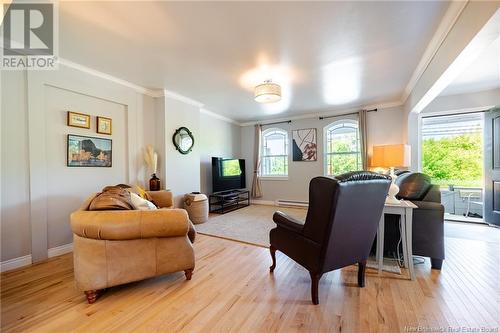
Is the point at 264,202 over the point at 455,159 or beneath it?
beneath

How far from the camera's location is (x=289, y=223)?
1.89 meters

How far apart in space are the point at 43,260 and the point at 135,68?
2.71 m

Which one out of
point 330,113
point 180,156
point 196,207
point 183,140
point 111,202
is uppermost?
point 330,113

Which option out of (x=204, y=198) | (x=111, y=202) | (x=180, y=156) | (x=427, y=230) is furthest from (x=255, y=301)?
(x=180, y=156)

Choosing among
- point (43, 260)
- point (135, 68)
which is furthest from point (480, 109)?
point (43, 260)

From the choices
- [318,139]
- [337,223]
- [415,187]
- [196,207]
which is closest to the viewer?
[337,223]

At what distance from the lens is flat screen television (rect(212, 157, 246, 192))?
16.6ft

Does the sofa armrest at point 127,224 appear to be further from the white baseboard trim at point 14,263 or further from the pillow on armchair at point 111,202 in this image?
the white baseboard trim at point 14,263

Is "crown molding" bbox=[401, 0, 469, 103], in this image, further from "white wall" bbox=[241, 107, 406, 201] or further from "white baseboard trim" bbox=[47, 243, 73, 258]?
"white baseboard trim" bbox=[47, 243, 73, 258]

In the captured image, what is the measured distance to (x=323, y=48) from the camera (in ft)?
7.94

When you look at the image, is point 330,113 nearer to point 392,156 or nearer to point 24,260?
point 392,156

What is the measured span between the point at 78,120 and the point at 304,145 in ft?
15.7

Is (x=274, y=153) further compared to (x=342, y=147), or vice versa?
(x=274, y=153)

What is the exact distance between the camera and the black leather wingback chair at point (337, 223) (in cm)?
154
